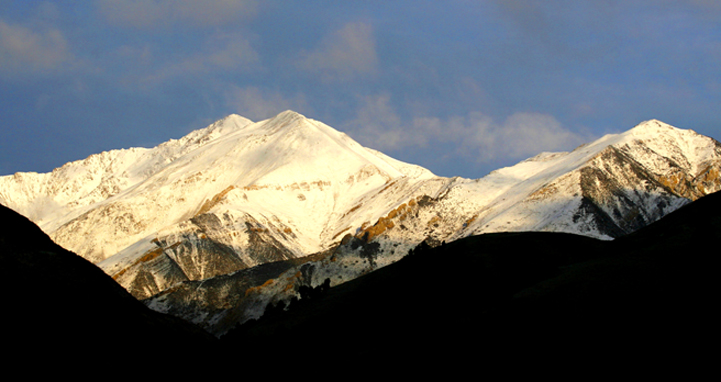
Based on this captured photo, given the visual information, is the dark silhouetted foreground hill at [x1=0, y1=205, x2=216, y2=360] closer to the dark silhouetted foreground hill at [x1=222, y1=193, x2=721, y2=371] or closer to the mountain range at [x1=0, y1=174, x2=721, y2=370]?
the mountain range at [x1=0, y1=174, x2=721, y2=370]

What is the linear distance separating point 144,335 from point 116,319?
291cm

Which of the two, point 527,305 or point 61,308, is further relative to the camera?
point 527,305

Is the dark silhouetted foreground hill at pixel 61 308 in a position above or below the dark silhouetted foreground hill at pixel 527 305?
above

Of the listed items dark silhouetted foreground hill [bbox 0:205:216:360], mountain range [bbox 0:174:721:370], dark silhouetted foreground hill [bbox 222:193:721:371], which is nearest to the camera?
mountain range [bbox 0:174:721:370]

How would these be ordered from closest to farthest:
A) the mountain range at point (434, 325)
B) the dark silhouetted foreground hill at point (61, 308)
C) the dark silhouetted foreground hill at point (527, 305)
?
the mountain range at point (434, 325)
the dark silhouetted foreground hill at point (61, 308)
the dark silhouetted foreground hill at point (527, 305)

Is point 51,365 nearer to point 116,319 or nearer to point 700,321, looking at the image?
point 116,319

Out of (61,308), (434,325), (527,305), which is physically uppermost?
(61,308)

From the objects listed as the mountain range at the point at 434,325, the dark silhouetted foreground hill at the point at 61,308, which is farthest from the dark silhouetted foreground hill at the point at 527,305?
the dark silhouetted foreground hill at the point at 61,308

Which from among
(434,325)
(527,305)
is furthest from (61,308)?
(527,305)

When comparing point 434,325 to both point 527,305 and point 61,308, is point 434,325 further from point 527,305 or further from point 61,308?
point 61,308

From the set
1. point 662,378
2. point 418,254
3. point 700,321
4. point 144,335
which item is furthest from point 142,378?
point 418,254

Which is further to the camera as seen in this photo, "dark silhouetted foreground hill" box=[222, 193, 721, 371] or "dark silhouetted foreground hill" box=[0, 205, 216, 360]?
"dark silhouetted foreground hill" box=[222, 193, 721, 371]

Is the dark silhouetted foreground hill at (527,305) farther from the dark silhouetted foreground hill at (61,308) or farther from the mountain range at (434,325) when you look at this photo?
the dark silhouetted foreground hill at (61,308)

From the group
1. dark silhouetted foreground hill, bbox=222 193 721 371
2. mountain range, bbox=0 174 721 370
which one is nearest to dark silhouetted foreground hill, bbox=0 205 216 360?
mountain range, bbox=0 174 721 370
